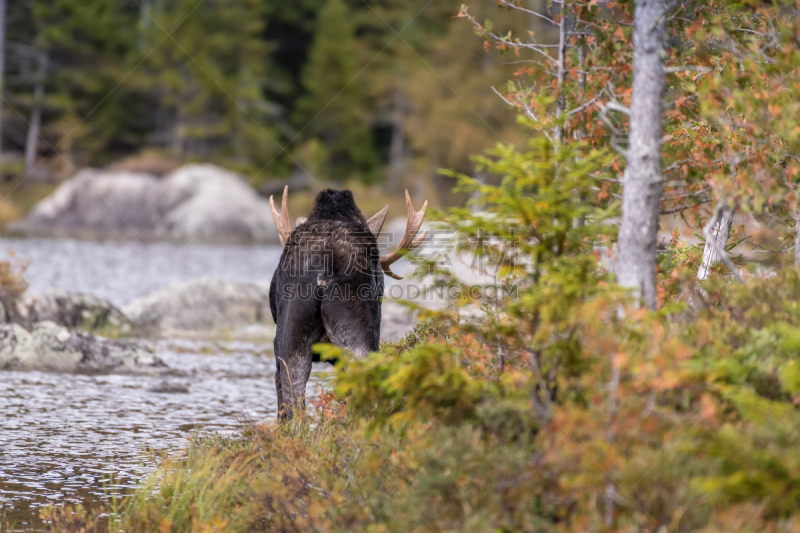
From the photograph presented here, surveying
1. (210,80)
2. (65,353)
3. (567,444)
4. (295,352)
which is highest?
(210,80)

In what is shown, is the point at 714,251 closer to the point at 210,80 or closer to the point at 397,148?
the point at 210,80

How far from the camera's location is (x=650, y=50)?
509cm

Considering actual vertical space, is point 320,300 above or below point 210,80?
below

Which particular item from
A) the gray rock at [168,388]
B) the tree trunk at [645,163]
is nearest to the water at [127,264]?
the gray rock at [168,388]

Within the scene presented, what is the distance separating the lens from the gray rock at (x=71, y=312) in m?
12.9

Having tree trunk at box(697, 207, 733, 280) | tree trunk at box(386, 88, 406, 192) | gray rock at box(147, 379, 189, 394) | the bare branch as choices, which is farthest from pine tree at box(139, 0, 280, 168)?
the bare branch

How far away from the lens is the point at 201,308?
15.7 metres

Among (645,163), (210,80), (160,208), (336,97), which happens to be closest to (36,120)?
(210,80)

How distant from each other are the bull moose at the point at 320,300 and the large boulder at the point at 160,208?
97.8 ft

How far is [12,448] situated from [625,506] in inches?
224

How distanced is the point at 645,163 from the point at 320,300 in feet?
10.4

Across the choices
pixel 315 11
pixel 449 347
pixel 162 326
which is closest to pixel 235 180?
pixel 315 11

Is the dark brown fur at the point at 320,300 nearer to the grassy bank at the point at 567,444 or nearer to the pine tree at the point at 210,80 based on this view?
the grassy bank at the point at 567,444

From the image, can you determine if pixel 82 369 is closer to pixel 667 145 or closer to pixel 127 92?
pixel 667 145
